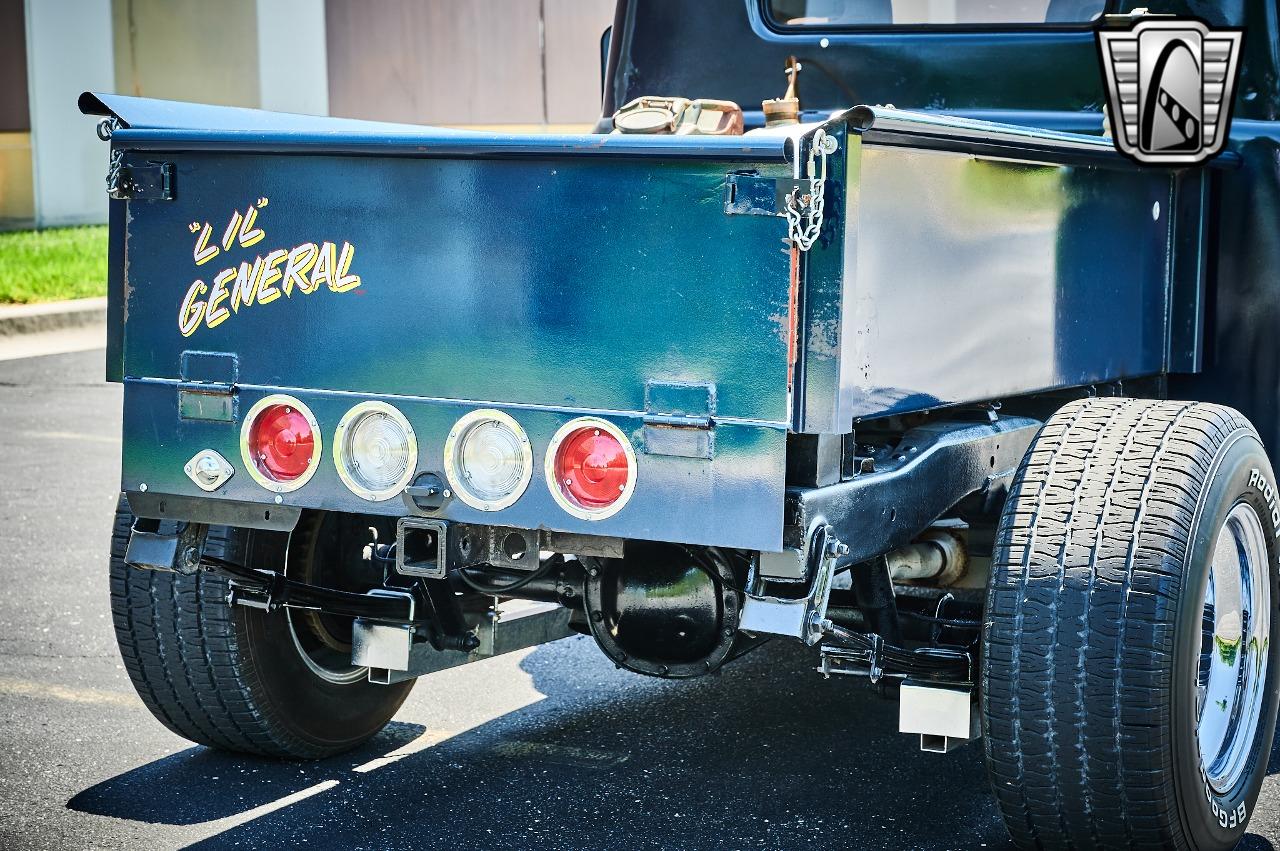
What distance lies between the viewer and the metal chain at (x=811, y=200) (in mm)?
2822

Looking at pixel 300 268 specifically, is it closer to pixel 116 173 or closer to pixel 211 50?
pixel 116 173

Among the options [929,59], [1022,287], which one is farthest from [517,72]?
[1022,287]

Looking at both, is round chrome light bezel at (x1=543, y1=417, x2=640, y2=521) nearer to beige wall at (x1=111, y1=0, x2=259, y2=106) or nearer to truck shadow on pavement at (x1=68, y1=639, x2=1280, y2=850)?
truck shadow on pavement at (x1=68, y1=639, x2=1280, y2=850)

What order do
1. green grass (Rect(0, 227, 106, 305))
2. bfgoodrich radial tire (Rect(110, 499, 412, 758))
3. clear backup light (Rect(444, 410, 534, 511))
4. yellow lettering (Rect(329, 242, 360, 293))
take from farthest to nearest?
green grass (Rect(0, 227, 106, 305))
bfgoodrich radial tire (Rect(110, 499, 412, 758))
yellow lettering (Rect(329, 242, 360, 293))
clear backup light (Rect(444, 410, 534, 511))

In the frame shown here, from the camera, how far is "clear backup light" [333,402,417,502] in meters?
3.22

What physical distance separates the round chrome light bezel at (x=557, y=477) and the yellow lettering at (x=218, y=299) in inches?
29.1

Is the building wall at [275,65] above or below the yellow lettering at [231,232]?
above

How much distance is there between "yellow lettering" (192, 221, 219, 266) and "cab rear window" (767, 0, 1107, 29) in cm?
202

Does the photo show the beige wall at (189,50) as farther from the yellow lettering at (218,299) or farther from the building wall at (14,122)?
the yellow lettering at (218,299)

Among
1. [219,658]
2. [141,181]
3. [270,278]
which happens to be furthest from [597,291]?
[219,658]

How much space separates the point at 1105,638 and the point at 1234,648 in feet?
2.23

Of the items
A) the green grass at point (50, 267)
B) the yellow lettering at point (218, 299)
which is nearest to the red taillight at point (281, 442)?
the yellow lettering at point (218, 299)

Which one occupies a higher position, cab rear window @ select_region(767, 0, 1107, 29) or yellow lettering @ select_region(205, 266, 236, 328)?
cab rear window @ select_region(767, 0, 1107, 29)

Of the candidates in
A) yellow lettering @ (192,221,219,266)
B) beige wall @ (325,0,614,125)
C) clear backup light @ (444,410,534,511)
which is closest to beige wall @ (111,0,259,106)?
beige wall @ (325,0,614,125)
